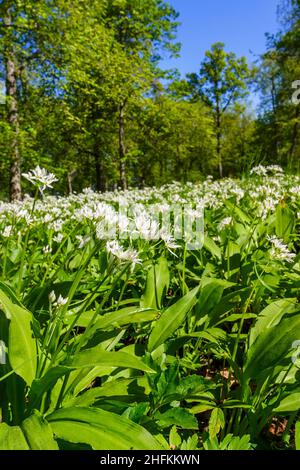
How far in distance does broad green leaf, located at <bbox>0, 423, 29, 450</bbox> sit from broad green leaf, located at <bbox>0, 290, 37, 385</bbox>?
274 millimetres

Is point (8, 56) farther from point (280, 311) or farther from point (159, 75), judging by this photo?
point (280, 311)

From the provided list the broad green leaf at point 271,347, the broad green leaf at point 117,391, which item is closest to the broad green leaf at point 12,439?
the broad green leaf at point 117,391

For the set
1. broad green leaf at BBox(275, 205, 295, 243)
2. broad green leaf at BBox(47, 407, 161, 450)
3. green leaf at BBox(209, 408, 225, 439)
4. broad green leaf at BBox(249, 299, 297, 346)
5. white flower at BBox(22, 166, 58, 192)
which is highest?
white flower at BBox(22, 166, 58, 192)

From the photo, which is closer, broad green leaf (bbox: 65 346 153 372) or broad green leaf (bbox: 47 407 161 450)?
broad green leaf (bbox: 47 407 161 450)

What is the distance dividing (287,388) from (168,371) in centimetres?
74

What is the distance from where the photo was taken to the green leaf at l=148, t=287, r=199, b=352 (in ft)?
6.39

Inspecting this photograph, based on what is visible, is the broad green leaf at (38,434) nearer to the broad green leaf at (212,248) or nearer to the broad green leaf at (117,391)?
the broad green leaf at (117,391)

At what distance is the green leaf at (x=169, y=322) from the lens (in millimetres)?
1947

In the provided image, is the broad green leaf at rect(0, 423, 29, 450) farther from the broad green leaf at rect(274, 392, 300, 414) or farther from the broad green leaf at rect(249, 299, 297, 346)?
the broad green leaf at rect(249, 299, 297, 346)

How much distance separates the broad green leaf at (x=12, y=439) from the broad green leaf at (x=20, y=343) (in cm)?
27

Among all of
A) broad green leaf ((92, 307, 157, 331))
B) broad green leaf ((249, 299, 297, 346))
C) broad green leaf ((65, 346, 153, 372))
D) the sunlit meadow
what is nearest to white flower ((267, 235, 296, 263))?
the sunlit meadow

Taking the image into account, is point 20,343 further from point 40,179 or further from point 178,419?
point 40,179

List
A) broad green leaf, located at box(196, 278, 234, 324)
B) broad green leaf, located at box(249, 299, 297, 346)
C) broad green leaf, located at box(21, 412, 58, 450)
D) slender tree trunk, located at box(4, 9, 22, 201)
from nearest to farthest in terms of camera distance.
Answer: broad green leaf, located at box(21, 412, 58, 450)
broad green leaf, located at box(249, 299, 297, 346)
broad green leaf, located at box(196, 278, 234, 324)
slender tree trunk, located at box(4, 9, 22, 201)
